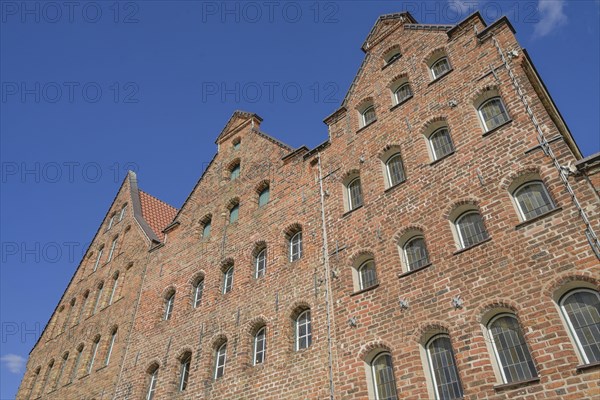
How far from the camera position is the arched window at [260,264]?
598 inches

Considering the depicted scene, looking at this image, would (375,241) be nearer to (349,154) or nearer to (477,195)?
(477,195)

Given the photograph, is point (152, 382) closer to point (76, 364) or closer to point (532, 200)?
point (76, 364)

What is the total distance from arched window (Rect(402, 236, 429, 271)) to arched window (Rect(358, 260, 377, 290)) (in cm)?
103

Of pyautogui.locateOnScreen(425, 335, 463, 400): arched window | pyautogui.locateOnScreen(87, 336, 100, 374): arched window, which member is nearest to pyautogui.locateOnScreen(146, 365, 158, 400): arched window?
pyautogui.locateOnScreen(87, 336, 100, 374): arched window

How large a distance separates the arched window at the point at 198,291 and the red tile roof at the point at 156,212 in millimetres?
7695

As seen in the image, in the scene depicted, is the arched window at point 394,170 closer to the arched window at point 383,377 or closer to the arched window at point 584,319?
the arched window at point 383,377

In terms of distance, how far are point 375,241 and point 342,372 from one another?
348 centimetres

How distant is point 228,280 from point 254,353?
3.55 meters

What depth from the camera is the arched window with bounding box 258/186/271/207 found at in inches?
687

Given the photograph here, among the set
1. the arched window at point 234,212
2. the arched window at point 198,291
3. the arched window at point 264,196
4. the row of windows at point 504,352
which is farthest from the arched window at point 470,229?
the arched window at point 198,291

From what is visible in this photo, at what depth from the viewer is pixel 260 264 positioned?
15680mm

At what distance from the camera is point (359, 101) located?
53.5 feet

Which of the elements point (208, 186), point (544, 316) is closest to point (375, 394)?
point (544, 316)

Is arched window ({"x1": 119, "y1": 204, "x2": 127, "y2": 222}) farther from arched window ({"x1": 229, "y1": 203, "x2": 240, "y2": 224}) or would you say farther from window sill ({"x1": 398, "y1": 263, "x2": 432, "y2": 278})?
window sill ({"x1": 398, "y1": 263, "x2": 432, "y2": 278})
